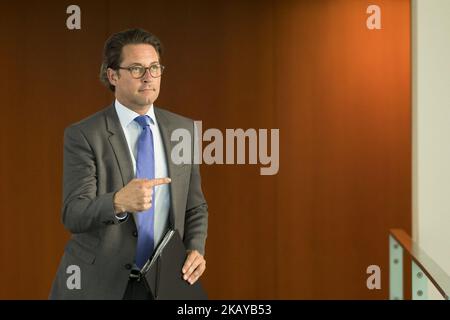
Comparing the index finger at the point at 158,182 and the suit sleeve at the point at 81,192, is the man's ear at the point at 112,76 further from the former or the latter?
the index finger at the point at 158,182

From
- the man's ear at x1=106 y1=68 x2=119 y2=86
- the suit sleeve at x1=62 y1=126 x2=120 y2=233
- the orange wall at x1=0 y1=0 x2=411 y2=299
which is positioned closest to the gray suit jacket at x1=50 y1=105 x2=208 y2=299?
the suit sleeve at x1=62 y1=126 x2=120 y2=233

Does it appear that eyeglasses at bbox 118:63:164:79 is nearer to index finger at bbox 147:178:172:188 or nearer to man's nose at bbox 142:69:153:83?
man's nose at bbox 142:69:153:83

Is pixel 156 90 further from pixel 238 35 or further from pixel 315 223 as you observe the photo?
pixel 315 223

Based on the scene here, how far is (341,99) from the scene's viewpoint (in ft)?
13.6

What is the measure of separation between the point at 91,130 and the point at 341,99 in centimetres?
141

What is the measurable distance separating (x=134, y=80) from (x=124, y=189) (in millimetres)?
564

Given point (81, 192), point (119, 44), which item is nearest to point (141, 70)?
point (119, 44)

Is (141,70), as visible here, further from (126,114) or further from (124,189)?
(124,189)

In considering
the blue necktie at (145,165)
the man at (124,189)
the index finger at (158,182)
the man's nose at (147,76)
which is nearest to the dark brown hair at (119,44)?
the man at (124,189)

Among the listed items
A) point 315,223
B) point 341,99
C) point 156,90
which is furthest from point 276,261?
point 156,90

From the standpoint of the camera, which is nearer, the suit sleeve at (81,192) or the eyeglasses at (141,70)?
the suit sleeve at (81,192)

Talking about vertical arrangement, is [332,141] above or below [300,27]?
below

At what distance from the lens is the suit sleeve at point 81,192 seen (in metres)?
3.13

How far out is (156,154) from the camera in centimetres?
345
